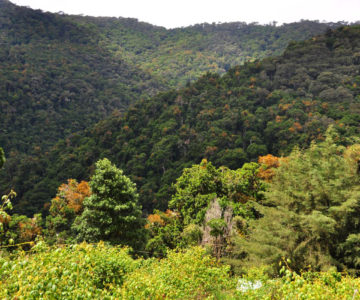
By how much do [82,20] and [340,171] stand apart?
567 ft

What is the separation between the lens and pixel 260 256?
11.9m

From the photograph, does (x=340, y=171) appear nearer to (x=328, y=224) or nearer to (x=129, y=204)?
(x=328, y=224)

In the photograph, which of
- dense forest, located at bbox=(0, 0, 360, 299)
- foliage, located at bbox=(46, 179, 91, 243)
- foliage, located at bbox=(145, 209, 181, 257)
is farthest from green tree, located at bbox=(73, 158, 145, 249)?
foliage, located at bbox=(46, 179, 91, 243)

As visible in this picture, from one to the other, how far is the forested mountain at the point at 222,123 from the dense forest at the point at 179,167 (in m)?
0.26

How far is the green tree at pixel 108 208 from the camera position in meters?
15.1

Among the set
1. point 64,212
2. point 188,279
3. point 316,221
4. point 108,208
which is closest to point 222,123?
point 64,212

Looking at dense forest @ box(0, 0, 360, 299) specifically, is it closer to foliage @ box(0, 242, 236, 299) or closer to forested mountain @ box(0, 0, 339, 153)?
foliage @ box(0, 242, 236, 299)

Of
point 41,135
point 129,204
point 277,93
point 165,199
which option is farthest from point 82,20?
point 129,204

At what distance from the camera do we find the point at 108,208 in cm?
1525

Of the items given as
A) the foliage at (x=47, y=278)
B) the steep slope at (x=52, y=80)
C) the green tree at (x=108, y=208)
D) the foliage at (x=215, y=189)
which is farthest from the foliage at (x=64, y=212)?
the steep slope at (x=52, y=80)

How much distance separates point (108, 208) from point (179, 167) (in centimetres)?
2600

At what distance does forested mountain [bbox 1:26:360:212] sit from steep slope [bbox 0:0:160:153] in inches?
614

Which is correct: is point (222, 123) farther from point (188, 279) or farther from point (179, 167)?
point (188, 279)

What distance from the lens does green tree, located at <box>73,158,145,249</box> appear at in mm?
15148
